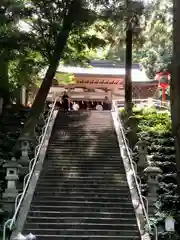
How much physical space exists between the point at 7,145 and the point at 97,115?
6.21 metres

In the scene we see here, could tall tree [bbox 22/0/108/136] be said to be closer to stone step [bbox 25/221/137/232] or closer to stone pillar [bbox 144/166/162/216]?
stone pillar [bbox 144/166/162/216]

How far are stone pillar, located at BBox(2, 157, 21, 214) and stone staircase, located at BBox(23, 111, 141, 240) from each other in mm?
600

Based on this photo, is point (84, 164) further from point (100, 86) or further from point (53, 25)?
point (100, 86)

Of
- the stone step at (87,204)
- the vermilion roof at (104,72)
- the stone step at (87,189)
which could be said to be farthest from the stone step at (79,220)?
the vermilion roof at (104,72)

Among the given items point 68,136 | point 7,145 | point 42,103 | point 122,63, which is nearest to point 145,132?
point 68,136

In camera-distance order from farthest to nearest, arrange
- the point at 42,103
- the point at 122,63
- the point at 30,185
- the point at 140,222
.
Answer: the point at 122,63, the point at 42,103, the point at 30,185, the point at 140,222

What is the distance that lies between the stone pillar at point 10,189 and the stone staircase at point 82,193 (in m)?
0.60

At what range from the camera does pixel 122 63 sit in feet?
136

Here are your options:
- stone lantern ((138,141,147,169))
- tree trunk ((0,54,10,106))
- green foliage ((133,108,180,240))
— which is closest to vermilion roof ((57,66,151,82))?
tree trunk ((0,54,10,106))

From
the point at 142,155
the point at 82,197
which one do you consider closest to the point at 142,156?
the point at 142,155

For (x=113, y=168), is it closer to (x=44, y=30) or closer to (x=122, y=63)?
(x=44, y=30)

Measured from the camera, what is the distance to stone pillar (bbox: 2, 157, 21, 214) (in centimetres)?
1319

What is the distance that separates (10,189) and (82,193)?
215cm

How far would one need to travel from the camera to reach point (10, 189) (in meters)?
13.5
